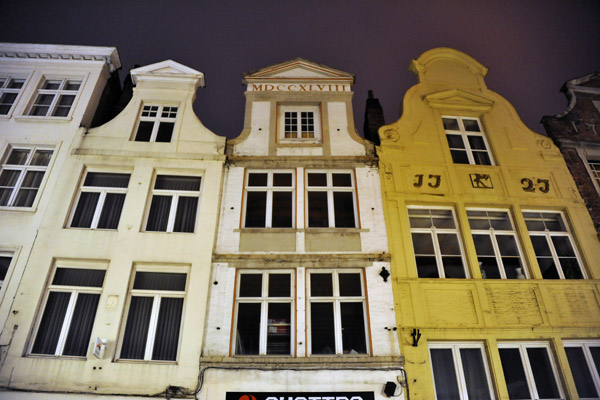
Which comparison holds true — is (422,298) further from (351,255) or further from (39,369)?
(39,369)

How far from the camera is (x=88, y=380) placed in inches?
355

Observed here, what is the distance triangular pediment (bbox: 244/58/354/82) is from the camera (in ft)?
47.2

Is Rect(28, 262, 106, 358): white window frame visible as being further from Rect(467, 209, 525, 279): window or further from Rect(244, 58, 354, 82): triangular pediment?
Rect(467, 209, 525, 279): window

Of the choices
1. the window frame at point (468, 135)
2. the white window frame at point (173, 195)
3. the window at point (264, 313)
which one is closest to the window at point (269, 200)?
the white window frame at point (173, 195)

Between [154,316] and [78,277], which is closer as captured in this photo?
[154,316]

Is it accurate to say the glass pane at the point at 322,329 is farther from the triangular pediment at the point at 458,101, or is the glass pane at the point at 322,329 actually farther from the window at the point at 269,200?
the triangular pediment at the point at 458,101

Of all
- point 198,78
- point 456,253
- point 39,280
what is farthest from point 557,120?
point 39,280

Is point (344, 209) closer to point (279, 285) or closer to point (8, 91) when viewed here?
point (279, 285)

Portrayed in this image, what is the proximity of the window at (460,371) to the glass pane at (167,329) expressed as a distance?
6.33 metres

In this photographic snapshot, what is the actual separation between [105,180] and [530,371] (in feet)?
42.1

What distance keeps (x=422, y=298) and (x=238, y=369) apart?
4.88 m

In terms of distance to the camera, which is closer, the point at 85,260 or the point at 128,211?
the point at 85,260

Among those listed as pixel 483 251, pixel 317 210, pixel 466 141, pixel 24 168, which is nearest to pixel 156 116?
pixel 24 168

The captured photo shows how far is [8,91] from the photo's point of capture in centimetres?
1403
